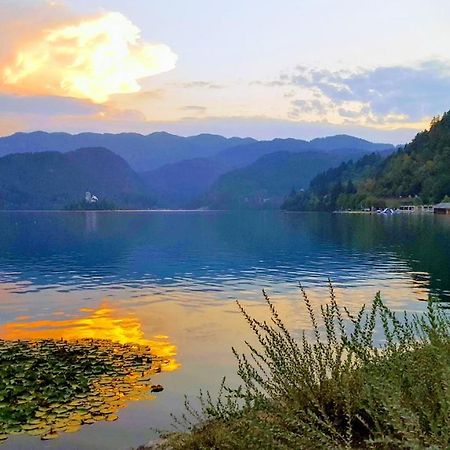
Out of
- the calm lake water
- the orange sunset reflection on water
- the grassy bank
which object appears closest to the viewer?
the grassy bank

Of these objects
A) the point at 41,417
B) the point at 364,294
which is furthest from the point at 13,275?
the point at 41,417

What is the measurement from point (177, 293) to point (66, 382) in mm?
19899

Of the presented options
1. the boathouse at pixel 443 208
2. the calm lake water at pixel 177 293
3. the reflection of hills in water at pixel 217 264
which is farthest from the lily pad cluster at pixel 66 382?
the boathouse at pixel 443 208

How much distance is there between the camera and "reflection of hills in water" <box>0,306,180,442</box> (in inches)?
582

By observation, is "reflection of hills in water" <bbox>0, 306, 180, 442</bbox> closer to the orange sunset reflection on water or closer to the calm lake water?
the orange sunset reflection on water

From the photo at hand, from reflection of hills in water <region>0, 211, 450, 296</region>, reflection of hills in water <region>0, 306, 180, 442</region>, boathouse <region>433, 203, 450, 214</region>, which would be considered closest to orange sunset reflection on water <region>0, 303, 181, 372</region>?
reflection of hills in water <region>0, 306, 180, 442</region>

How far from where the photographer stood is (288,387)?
8.61 meters

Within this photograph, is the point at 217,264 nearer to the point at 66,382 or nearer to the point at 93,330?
the point at 93,330

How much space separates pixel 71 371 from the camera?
18391 mm

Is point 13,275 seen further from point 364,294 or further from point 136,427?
point 136,427

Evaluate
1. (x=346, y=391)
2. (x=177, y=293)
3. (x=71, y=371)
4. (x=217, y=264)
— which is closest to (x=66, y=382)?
(x=71, y=371)

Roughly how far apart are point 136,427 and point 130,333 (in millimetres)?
11344

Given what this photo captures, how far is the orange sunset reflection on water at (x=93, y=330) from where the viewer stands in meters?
23.7

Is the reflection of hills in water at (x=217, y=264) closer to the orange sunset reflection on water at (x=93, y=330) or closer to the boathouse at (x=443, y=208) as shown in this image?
the orange sunset reflection on water at (x=93, y=330)
